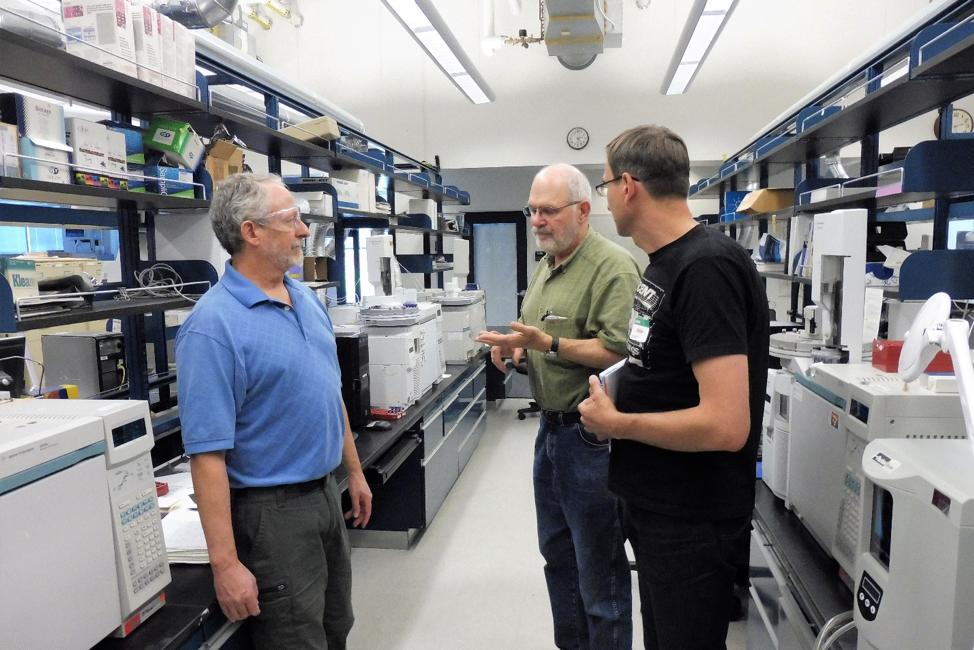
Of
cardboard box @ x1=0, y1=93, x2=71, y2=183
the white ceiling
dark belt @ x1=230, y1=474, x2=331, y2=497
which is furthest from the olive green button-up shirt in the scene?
the white ceiling

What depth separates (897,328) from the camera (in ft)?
6.43

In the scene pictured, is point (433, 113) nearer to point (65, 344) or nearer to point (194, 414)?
point (65, 344)

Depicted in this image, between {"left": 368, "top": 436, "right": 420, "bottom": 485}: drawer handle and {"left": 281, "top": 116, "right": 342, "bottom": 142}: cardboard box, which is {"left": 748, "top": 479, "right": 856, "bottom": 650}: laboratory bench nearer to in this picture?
{"left": 368, "top": 436, "right": 420, "bottom": 485}: drawer handle

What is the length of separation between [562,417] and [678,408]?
66cm

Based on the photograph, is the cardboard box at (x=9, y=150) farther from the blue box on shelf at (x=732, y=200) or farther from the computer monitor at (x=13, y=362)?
the blue box on shelf at (x=732, y=200)

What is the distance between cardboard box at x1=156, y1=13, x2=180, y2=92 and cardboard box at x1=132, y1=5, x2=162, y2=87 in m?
0.02

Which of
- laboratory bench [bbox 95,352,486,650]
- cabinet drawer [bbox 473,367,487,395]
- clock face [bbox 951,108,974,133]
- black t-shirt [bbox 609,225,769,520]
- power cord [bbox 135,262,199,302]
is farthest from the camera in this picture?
clock face [bbox 951,108,974,133]

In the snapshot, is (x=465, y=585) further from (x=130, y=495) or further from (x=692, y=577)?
(x=130, y=495)

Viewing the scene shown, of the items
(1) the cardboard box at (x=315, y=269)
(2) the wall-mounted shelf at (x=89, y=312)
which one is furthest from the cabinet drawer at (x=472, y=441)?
(2) the wall-mounted shelf at (x=89, y=312)

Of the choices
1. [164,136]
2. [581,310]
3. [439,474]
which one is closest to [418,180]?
[439,474]

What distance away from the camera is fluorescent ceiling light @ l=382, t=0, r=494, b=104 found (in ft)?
11.2

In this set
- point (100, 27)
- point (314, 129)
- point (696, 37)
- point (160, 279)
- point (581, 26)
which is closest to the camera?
point (100, 27)

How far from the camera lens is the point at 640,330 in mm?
1292

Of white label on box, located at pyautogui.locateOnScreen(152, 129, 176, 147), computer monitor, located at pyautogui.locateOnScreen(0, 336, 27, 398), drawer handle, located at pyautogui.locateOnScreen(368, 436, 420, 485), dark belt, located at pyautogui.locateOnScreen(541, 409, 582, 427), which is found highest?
white label on box, located at pyautogui.locateOnScreen(152, 129, 176, 147)
